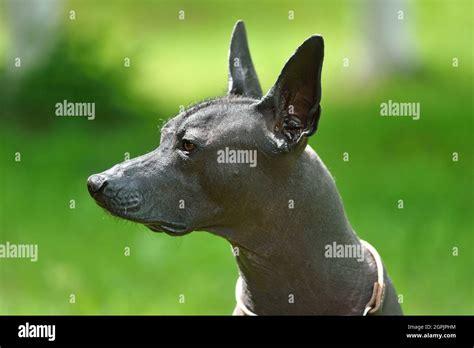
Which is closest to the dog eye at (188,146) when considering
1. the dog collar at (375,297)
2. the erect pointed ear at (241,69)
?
the erect pointed ear at (241,69)

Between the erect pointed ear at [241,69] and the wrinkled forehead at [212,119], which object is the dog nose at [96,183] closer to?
the wrinkled forehead at [212,119]

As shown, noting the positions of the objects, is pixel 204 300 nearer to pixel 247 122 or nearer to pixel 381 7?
pixel 247 122

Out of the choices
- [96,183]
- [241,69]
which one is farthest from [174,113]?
[96,183]

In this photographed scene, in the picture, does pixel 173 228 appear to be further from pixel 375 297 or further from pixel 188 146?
pixel 375 297

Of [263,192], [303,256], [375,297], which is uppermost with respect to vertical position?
[263,192]

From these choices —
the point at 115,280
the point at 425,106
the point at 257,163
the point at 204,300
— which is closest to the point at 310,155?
the point at 257,163

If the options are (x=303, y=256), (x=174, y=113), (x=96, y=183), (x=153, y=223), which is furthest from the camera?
(x=174, y=113)

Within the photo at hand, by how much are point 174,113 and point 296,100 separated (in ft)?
27.9

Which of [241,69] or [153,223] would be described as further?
[241,69]

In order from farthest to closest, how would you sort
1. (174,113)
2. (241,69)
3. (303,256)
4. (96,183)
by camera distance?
(174,113), (241,69), (303,256), (96,183)

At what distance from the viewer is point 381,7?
14.4m

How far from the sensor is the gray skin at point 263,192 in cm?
496

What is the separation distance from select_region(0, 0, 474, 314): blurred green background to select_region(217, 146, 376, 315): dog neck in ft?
11.5

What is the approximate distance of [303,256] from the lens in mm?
5160
